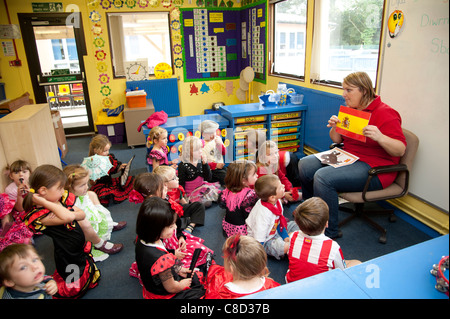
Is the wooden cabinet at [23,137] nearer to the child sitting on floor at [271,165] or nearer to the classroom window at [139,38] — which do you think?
the child sitting on floor at [271,165]

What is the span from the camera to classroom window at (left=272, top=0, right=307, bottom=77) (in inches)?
161

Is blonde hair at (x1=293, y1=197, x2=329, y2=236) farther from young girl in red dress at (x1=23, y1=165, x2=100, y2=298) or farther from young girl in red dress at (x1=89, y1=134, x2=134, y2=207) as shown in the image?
young girl in red dress at (x1=89, y1=134, x2=134, y2=207)

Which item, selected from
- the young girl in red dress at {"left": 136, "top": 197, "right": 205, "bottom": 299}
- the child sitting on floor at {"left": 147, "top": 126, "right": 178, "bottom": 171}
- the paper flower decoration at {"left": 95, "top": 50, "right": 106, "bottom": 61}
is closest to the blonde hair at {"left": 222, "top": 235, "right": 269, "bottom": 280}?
the young girl in red dress at {"left": 136, "top": 197, "right": 205, "bottom": 299}

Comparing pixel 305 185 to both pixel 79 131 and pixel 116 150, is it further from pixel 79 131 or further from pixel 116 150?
pixel 79 131

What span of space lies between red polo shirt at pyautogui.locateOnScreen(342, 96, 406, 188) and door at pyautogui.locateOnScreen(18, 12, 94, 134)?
4.88m

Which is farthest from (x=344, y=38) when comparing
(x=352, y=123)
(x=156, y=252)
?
(x=156, y=252)

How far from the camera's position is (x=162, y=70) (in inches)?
221

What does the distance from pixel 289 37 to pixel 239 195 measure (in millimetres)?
3061

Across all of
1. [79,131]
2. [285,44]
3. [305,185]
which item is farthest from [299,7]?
[79,131]

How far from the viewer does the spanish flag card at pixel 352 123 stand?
2.21 meters

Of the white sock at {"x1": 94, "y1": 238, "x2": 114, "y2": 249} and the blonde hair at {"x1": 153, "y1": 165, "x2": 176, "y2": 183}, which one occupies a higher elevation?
the blonde hair at {"x1": 153, "y1": 165, "x2": 176, "y2": 183}

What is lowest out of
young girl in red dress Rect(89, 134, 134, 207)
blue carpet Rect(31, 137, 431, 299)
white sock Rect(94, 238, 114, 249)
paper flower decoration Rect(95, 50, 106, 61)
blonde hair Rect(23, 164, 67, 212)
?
blue carpet Rect(31, 137, 431, 299)

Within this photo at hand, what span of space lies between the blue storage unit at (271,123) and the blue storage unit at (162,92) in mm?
2090

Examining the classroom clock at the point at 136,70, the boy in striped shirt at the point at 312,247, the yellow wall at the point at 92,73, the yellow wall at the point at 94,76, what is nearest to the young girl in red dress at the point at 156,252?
the boy in striped shirt at the point at 312,247
